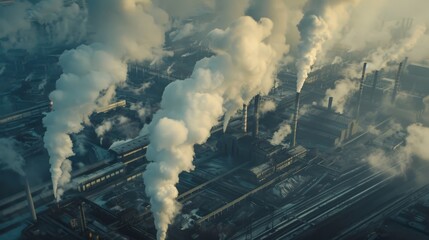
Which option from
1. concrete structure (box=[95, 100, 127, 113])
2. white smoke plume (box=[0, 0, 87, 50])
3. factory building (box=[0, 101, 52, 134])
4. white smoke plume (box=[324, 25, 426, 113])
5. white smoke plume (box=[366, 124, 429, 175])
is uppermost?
white smoke plume (box=[0, 0, 87, 50])

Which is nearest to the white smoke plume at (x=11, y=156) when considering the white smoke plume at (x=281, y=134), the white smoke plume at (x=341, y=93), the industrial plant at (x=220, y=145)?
the industrial plant at (x=220, y=145)

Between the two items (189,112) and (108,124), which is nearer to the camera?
(189,112)

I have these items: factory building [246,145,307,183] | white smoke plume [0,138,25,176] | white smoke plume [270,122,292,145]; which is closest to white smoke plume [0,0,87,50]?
white smoke plume [0,138,25,176]

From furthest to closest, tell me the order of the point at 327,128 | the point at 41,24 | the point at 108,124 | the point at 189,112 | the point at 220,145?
the point at 41,24
the point at 327,128
the point at 108,124
the point at 220,145
the point at 189,112

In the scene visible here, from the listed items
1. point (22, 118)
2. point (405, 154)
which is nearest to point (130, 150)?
point (22, 118)

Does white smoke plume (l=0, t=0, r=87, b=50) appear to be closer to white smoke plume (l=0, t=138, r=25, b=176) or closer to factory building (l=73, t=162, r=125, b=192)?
white smoke plume (l=0, t=138, r=25, b=176)

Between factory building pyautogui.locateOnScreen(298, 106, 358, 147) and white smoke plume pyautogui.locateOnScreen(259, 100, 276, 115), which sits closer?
factory building pyautogui.locateOnScreen(298, 106, 358, 147)

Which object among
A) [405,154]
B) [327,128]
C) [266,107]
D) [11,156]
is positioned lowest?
[405,154]

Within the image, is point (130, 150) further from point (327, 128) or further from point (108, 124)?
point (327, 128)
